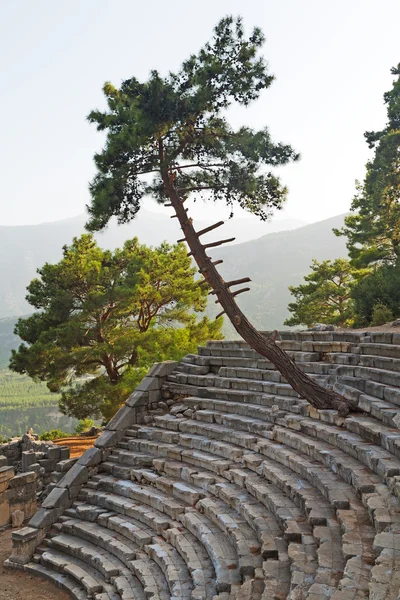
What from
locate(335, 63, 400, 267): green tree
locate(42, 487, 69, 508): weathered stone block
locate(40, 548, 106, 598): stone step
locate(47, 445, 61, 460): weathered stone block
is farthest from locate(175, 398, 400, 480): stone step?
locate(335, 63, 400, 267): green tree

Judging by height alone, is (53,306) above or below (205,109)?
below

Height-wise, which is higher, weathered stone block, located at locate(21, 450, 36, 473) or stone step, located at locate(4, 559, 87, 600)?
weathered stone block, located at locate(21, 450, 36, 473)

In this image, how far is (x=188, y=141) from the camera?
12.7 meters

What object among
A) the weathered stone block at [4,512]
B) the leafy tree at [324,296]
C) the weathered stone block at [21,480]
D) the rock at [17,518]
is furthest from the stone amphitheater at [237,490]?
the leafy tree at [324,296]

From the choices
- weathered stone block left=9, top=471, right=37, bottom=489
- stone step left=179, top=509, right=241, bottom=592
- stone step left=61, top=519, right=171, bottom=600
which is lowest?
stone step left=61, top=519, right=171, bottom=600

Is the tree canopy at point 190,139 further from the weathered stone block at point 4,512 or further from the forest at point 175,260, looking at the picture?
the weathered stone block at point 4,512

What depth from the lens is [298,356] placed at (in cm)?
1288

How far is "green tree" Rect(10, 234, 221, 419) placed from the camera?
953 inches

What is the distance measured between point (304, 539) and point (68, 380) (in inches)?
855

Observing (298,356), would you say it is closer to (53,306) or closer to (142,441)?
(142,441)

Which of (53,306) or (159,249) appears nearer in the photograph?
(53,306)

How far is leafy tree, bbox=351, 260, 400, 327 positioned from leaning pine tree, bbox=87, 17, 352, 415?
786cm

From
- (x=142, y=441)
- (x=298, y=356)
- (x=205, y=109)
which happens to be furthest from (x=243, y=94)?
(x=142, y=441)

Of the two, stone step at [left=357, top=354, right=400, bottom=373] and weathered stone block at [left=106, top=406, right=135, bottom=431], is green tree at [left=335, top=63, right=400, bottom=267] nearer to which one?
stone step at [left=357, top=354, right=400, bottom=373]
